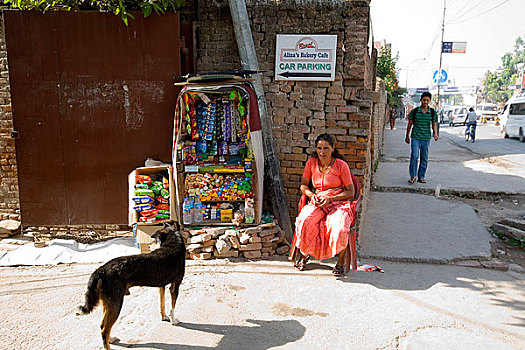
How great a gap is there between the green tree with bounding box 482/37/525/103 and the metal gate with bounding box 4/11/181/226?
8202 cm

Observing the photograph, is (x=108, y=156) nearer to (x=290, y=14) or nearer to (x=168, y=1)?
(x=168, y=1)

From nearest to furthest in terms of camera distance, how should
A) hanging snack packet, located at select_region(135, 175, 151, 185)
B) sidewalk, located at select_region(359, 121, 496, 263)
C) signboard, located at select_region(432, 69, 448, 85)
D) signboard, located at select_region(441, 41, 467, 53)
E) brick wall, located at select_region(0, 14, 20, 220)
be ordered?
1. hanging snack packet, located at select_region(135, 175, 151, 185)
2. sidewalk, located at select_region(359, 121, 496, 263)
3. brick wall, located at select_region(0, 14, 20, 220)
4. signboard, located at select_region(432, 69, 448, 85)
5. signboard, located at select_region(441, 41, 467, 53)

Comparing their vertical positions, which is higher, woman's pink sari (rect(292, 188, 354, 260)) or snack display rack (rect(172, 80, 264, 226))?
snack display rack (rect(172, 80, 264, 226))

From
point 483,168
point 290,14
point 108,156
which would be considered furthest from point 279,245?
point 483,168

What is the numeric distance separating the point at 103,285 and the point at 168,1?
11.6 feet

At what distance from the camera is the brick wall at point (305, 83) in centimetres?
480

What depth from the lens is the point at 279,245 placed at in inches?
192

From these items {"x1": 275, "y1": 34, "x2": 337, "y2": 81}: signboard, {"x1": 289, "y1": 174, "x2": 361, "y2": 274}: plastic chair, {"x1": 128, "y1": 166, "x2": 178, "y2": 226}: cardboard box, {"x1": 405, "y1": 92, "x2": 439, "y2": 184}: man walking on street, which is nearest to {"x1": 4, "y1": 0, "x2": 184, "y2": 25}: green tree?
{"x1": 275, "y1": 34, "x2": 337, "y2": 81}: signboard

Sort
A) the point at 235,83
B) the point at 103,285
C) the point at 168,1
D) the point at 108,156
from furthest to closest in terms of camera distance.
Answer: the point at 108,156 < the point at 168,1 < the point at 235,83 < the point at 103,285

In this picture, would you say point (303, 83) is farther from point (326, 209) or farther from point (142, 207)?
point (142, 207)

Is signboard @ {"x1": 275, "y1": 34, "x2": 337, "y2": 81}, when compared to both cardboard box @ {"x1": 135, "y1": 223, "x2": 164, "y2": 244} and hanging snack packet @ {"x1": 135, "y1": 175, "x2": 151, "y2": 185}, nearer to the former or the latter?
hanging snack packet @ {"x1": 135, "y1": 175, "x2": 151, "y2": 185}

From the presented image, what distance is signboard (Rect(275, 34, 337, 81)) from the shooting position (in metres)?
4.82

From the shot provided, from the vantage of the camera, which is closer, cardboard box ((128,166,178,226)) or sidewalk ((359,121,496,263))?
cardboard box ((128,166,178,226))

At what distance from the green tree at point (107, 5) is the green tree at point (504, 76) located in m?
81.9
